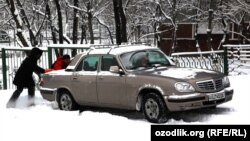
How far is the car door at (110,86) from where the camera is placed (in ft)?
31.8

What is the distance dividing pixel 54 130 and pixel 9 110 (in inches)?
126

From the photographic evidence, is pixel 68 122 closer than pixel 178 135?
No

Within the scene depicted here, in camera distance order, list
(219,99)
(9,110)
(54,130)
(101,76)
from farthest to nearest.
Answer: (9,110), (101,76), (219,99), (54,130)

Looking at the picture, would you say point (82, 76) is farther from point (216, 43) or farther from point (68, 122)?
point (216, 43)

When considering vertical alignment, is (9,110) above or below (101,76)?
below

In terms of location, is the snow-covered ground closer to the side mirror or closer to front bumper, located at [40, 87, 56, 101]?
front bumper, located at [40, 87, 56, 101]

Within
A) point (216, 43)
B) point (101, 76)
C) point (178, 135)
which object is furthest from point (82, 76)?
point (216, 43)

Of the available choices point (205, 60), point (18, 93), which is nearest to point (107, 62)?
point (18, 93)

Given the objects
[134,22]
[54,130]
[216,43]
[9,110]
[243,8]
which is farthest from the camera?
[216,43]

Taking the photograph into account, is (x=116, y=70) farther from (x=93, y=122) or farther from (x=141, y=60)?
(x=93, y=122)

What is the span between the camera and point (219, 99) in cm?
916

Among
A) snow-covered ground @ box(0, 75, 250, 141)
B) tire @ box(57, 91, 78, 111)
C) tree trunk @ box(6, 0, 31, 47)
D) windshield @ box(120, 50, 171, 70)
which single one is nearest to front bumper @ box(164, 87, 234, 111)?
snow-covered ground @ box(0, 75, 250, 141)

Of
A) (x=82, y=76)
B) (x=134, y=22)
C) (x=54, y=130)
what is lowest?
(x=54, y=130)

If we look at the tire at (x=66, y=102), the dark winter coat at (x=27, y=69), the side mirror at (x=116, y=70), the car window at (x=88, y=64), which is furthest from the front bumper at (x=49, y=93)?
the side mirror at (x=116, y=70)
